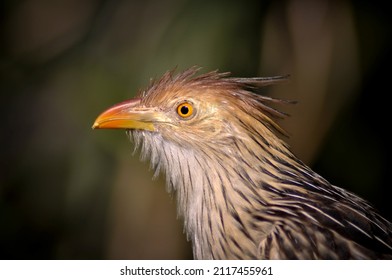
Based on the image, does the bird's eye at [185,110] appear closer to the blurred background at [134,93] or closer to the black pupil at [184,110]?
the black pupil at [184,110]

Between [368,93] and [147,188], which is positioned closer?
[147,188]

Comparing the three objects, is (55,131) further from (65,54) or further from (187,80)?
(187,80)

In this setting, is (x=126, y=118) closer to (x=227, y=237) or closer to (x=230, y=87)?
(x=230, y=87)

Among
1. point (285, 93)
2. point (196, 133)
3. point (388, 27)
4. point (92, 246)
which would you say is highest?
point (388, 27)

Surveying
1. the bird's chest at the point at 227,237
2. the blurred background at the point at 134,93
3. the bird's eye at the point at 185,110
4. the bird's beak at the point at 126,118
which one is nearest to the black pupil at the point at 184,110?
the bird's eye at the point at 185,110

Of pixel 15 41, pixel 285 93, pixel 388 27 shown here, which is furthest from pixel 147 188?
pixel 388 27

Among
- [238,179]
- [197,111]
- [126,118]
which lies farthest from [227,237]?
[126,118]
